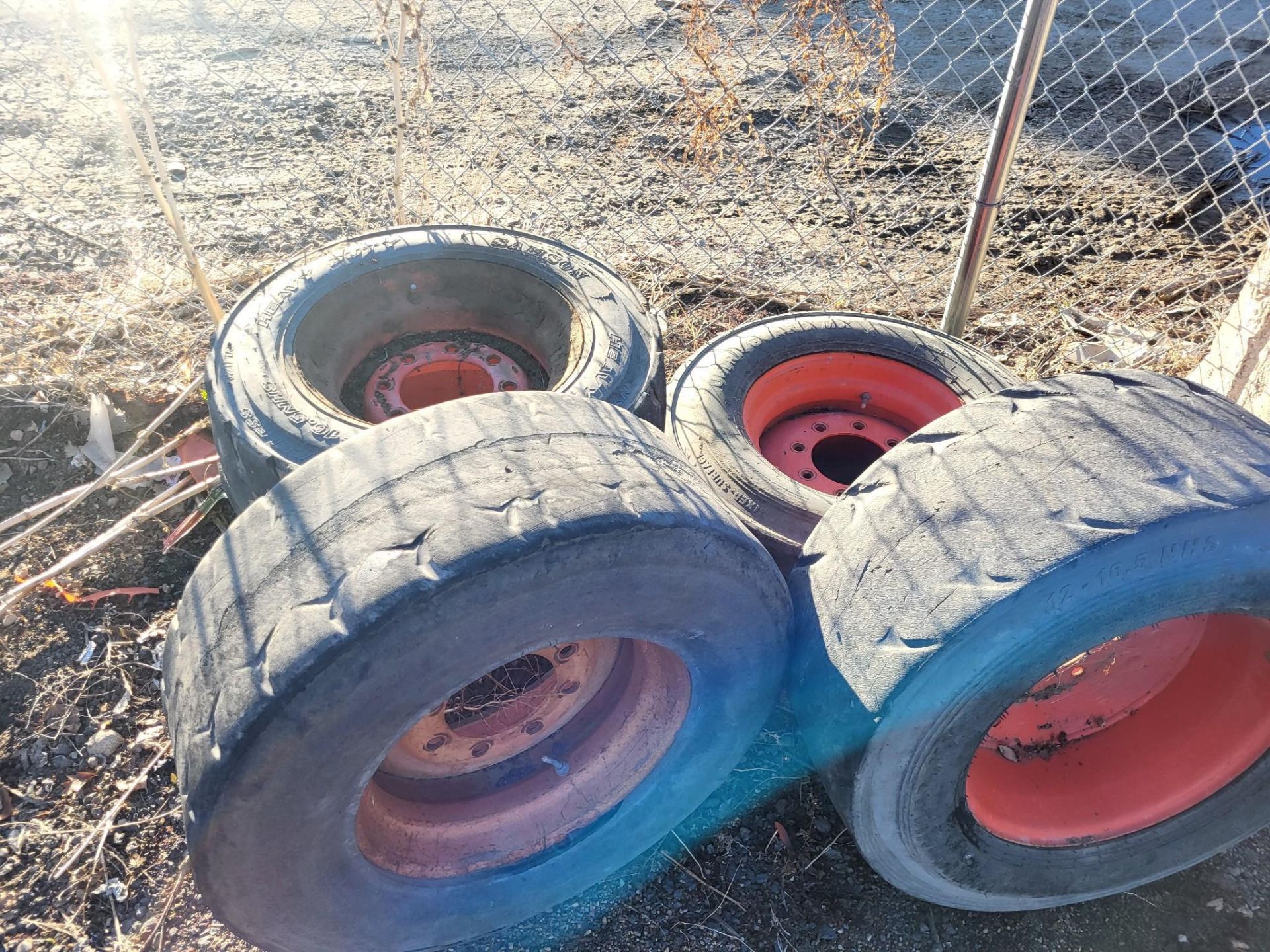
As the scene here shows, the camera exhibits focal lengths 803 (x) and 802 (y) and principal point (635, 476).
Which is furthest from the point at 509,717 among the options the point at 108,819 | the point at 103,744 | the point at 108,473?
the point at 108,473

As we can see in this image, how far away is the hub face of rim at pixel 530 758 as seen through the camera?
2049mm

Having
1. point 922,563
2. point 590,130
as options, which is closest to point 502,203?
point 590,130

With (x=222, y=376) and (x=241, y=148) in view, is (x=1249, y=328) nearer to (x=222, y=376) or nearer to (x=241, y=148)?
(x=222, y=376)

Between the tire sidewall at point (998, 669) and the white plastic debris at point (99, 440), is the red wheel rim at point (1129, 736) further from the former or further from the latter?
the white plastic debris at point (99, 440)

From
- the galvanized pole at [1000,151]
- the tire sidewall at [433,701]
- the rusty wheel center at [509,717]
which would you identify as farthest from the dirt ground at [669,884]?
the galvanized pole at [1000,151]

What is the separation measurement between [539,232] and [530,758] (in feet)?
11.4

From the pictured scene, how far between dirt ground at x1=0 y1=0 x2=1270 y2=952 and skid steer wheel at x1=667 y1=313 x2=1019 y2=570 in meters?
0.97

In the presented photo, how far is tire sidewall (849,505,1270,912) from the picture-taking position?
1.57 metres

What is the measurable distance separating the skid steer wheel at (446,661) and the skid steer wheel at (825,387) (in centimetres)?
91

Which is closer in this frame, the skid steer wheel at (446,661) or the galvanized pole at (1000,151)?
the skid steer wheel at (446,661)

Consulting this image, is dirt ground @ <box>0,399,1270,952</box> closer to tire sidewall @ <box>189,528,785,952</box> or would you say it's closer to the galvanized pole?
tire sidewall @ <box>189,528,785,952</box>

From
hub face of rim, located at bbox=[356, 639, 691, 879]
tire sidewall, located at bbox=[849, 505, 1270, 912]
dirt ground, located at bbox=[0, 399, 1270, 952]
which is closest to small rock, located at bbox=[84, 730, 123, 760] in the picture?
dirt ground, located at bbox=[0, 399, 1270, 952]

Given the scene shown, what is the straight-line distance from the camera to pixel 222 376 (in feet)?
7.75

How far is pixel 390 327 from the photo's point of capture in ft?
9.32
